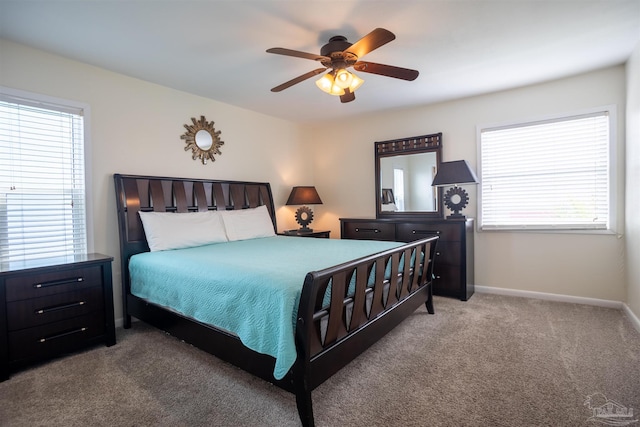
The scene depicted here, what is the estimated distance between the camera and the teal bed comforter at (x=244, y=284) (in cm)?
157

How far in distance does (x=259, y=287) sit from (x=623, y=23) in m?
3.17

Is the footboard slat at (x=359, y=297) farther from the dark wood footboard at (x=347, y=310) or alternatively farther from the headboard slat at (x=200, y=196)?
the headboard slat at (x=200, y=196)

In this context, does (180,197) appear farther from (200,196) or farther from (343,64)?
(343,64)

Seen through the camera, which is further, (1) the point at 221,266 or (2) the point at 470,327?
(2) the point at 470,327

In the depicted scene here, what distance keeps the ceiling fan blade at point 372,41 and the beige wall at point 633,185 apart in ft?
7.75

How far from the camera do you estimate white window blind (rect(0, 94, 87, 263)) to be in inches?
97.7

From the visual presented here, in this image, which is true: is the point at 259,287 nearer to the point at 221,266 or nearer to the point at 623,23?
the point at 221,266

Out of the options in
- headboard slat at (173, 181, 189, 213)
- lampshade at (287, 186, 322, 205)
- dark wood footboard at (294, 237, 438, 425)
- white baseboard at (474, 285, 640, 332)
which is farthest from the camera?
lampshade at (287, 186, 322, 205)

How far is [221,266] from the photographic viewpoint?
2.08m

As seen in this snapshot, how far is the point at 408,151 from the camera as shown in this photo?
4309mm

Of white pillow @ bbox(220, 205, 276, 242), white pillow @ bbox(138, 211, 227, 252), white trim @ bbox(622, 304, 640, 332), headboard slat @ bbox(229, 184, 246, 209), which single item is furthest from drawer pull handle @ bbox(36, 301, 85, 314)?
white trim @ bbox(622, 304, 640, 332)

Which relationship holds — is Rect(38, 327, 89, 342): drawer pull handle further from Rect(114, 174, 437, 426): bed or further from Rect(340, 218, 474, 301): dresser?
Rect(340, 218, 474, 301): dresser

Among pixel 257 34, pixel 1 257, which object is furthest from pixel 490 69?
pixel 1 257

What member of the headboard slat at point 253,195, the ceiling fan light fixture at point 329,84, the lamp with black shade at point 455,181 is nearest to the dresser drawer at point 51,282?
the headboard slat at point 253,195
